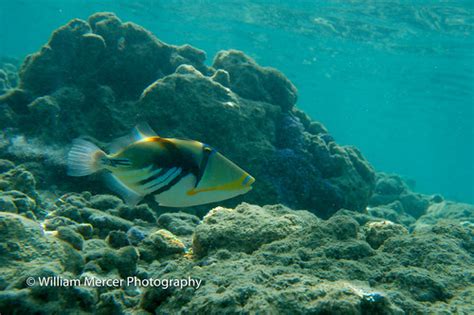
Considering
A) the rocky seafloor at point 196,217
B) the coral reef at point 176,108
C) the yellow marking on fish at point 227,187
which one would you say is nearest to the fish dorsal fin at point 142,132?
the yellow marking on fish at point 227,187

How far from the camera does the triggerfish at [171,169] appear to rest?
1.71m

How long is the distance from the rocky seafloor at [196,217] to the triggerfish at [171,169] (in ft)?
1.80

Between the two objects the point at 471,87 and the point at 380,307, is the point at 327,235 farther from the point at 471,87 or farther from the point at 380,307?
the point at 471,87

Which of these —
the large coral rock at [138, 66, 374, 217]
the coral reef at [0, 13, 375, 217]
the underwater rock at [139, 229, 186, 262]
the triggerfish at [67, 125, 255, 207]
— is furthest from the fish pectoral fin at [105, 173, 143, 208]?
the large coral rock at [138, 66, 374, 217]

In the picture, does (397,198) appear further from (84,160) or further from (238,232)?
(84,160)

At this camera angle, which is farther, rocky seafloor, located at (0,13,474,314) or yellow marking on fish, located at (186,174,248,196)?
rocky seafloor, located at (0,13,474,314)

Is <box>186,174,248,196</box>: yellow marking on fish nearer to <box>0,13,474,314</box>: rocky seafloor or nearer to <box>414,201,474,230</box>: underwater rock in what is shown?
<box>0,13,474,314</box>: rocky seafloor

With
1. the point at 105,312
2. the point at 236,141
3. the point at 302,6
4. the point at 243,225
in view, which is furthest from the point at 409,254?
the point at 302,6

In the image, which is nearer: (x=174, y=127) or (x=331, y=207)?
(x=174, y=127)

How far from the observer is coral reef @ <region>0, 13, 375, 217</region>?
6.77 metres

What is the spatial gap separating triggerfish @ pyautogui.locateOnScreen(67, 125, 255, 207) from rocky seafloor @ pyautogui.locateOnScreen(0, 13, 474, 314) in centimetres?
55

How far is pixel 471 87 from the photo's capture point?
33969mm

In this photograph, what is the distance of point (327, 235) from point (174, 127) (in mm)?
4685

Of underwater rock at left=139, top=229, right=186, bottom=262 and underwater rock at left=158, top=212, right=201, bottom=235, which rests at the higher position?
underwater rock at left=158, top=212, right=201, bottom=235
